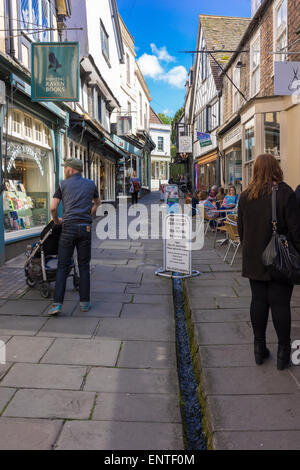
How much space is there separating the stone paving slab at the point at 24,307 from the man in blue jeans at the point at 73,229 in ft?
1.10

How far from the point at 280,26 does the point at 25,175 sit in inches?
284

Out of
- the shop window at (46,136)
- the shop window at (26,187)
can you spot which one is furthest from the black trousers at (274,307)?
the shop window at (46,136)

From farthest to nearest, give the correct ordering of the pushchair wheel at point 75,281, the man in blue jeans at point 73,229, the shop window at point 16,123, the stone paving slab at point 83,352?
the shop window at point 16,123, the pushchair wheel at point 75,281, the man in blue jeans at point 73,229, the stone paving slab at point 83,352

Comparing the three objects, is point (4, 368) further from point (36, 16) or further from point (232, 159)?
point (232, 159)

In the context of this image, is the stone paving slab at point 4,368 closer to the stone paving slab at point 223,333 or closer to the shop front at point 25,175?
the stone paving slab at point 223,333

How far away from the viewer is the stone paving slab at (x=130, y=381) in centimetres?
325

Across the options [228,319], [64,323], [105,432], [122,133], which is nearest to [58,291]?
[64,323]

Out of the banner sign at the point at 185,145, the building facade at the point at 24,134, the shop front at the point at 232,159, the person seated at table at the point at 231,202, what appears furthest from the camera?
the banner sign at the point at 185,145

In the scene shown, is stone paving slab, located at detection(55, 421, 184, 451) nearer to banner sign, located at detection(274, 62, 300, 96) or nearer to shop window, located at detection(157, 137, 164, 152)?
banner sign, located at detection(274, 62, 300, 96)

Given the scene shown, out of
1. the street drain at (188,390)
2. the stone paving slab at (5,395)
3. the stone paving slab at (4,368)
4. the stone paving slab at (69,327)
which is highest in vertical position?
the stone paving slab at (69,327)

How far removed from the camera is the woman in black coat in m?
3.40

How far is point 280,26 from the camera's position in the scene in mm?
10523
